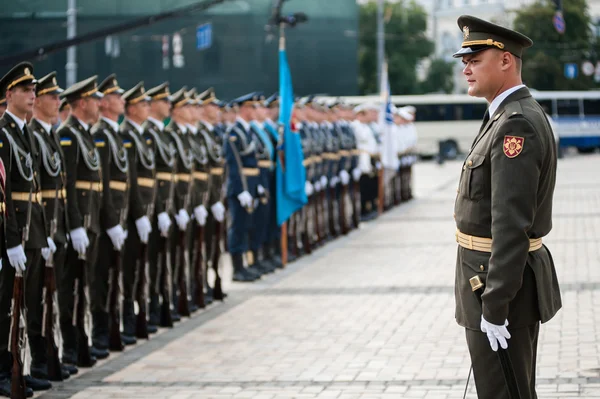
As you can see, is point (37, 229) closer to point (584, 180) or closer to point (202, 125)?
point (202, 125)

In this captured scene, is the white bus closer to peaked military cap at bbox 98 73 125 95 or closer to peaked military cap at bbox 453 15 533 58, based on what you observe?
peaked military cap at bbox 98 73 125 95

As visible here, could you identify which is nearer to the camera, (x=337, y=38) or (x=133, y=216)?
(x=133, y=216)

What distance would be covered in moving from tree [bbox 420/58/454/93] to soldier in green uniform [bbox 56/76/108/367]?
56.0 meters

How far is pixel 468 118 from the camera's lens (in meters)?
48.2

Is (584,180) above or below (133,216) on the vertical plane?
below

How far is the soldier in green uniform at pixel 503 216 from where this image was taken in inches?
170

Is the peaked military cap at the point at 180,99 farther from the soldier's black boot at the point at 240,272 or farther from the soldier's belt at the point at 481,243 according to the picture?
the soldier's belt at the point at 481,243

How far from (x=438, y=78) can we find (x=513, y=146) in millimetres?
59894

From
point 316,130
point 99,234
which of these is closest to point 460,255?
point 99,234

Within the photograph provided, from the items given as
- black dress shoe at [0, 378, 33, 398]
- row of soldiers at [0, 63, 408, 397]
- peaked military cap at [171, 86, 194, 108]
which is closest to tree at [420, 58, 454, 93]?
row of soldiers at [0, 63, 408, 397]

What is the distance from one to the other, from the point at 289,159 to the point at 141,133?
407 centimetres

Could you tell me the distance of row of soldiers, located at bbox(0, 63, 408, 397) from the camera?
7211 millimetres

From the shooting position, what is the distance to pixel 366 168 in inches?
764

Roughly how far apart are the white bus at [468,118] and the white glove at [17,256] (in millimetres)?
41497
